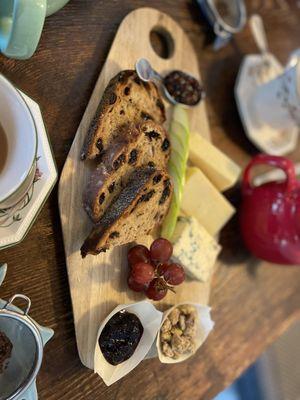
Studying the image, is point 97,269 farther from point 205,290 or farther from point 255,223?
point 255,223

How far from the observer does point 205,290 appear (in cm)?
147

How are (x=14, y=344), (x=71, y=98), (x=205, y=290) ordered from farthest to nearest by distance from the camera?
(x=205, y=290), (x=71, y=98), (x=14, y=344)

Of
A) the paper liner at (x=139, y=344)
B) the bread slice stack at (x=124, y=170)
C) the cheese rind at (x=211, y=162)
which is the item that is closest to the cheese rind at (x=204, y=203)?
the cheese rind at (x=211, y=162)

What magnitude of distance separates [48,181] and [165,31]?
2.41 ft

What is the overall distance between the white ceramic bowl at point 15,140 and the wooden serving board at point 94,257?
193 mm

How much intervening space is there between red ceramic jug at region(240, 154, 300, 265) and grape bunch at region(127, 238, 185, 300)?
1.34 feet

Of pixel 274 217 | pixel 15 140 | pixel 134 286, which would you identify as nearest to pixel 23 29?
pixel 15 140

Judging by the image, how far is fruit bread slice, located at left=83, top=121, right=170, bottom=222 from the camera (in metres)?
1.16

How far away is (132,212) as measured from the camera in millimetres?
1172

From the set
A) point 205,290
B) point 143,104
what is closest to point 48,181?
point 143,104

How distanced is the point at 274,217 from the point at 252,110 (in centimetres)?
45

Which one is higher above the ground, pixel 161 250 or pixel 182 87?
pixel 182 87

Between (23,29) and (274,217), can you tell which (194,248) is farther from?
(23,29)

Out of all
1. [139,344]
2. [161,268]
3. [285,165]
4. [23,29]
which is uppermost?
[23,29]
